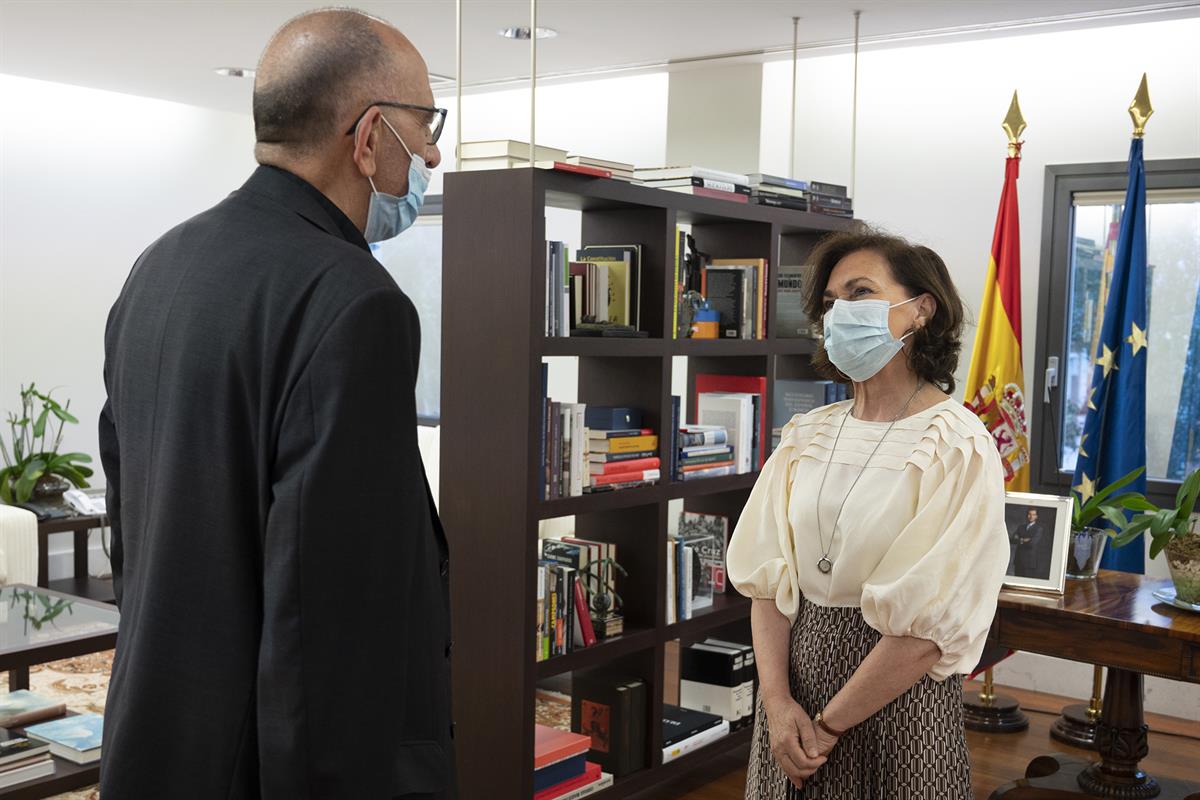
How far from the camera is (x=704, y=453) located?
3820 mm

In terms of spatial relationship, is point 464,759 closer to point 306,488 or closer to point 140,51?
point 306,488

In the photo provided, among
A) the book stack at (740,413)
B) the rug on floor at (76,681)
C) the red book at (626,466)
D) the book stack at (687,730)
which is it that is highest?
the book stack at (740,413)

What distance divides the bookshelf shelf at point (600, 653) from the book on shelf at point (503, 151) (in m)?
1.38

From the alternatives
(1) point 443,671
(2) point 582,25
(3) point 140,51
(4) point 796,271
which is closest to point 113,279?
(3) point 140,51

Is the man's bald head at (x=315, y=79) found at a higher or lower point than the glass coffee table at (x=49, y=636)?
higher

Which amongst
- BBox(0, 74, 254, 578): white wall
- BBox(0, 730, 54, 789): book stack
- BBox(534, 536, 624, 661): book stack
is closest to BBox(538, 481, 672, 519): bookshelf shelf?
BBox(534, 536, 624, 661): book stack

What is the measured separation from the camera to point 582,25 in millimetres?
4527

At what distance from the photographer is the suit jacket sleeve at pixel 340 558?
3.59 ft

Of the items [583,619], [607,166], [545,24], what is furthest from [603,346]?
[545,24]

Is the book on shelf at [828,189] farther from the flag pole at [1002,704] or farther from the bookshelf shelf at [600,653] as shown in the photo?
the bookshelf shelf at [600,653]

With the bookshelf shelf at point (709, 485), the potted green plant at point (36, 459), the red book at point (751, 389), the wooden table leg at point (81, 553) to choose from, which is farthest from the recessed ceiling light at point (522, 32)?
the wooden table leg at point (81, 553)

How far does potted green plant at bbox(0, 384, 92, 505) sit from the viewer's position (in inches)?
229

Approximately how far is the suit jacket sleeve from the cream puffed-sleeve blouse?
1.08 meters

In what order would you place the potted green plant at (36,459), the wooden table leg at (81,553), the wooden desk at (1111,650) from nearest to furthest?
the wooden desk at (1111,650), the potted green plant at (36,459), the wooden table leg at (81,553)
